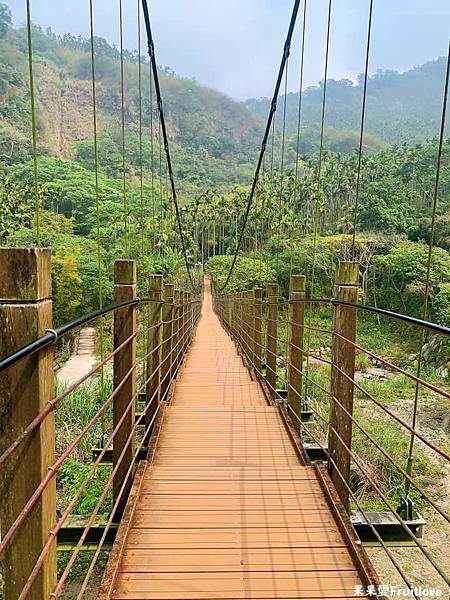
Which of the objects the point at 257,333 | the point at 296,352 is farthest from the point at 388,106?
the point at 296,352

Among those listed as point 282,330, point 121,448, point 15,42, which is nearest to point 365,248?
point 282,330

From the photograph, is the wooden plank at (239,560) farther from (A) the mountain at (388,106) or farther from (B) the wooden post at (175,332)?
(A) the mountain at (388,106)

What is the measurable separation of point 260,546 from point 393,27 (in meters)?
6.45

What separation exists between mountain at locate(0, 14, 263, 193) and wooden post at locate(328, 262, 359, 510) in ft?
70.6

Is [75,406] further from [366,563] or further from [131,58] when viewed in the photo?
[131,58]

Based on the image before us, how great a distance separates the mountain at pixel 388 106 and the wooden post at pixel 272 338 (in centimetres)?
6033

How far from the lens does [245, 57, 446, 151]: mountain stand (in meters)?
66.8

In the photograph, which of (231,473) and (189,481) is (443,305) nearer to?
(231,473)

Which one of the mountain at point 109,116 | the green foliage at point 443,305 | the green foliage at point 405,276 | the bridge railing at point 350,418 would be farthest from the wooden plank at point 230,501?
the mountain at point 109,116

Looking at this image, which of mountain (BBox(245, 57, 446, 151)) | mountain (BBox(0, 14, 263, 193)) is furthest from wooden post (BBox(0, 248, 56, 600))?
mountain (BBox(245, 57, 446, 151))

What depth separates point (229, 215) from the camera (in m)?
40.5

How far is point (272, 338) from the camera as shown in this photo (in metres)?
3.36

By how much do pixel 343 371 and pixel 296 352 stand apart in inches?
32.5

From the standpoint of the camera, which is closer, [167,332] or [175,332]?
[167,332]
